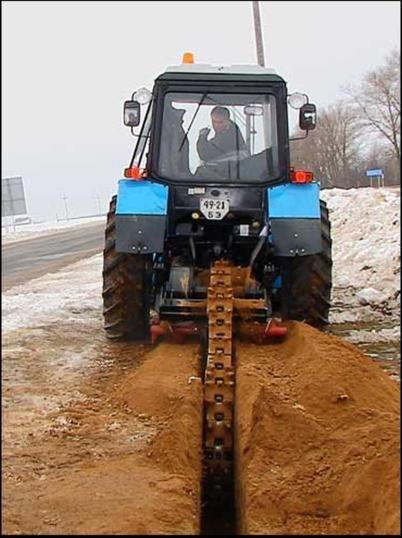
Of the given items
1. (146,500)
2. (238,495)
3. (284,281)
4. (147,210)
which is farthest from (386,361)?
(146,500)

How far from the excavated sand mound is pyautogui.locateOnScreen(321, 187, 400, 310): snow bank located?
2539 millimetres

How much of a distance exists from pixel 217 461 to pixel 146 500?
3.94 ft

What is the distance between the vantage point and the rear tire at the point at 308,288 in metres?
7.18

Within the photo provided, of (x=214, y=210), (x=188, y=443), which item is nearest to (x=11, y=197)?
(x=188, y=443)

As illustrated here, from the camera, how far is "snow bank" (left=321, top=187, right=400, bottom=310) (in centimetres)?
1038

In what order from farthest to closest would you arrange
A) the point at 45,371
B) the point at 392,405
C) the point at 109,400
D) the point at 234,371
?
the point at 45,371, the point at 109,400, the point at 234,371, the point at 392,405

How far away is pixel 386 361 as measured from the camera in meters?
6.65

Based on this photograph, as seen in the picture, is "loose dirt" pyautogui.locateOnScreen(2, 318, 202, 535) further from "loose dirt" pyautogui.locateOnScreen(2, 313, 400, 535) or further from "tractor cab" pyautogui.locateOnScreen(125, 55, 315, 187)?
"tractor cab" pyautogui.locateOnScreen(125, 55, 315, 187)

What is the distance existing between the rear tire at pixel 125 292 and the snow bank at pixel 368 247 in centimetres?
232

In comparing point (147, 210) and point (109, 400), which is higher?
point (147, 210)

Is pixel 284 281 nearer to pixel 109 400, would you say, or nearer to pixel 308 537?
pixel 109 400

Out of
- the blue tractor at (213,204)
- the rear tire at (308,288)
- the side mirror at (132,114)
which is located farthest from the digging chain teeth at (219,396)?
the side mirror at (132,114)

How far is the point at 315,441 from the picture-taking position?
435 cm

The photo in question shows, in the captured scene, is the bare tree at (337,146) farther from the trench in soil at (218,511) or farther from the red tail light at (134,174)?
the trench in soil at (218,511)
